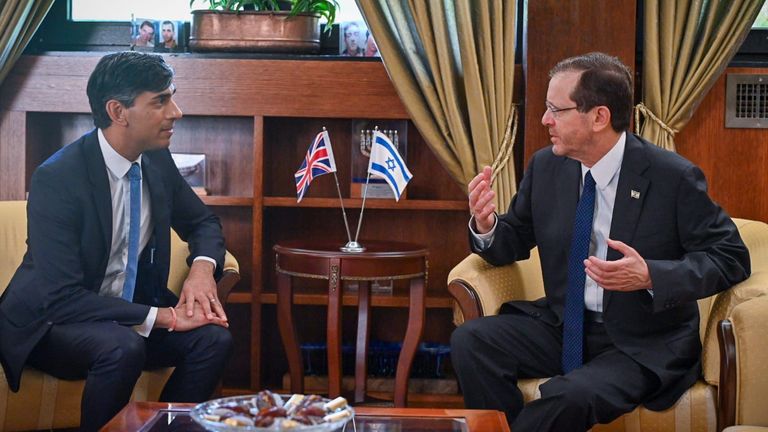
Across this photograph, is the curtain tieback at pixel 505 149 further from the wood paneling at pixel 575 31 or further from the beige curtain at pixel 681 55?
the beige curtain at pixel 681 55

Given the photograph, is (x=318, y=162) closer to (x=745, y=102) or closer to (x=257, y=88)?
(x=257, y=88)

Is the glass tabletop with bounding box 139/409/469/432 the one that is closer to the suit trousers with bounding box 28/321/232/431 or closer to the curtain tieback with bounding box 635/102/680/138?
the suit trousers with bounding box 28/321/232/431

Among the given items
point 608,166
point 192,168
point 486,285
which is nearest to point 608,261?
point 608,166

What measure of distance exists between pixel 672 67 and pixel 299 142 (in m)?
1.52

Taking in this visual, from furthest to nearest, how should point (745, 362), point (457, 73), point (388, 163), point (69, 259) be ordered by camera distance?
1. point (457, 73)
2. point (388, 163)
3. point (69, 259)
4. point (745, 362)

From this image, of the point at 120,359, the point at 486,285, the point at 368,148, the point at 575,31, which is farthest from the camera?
the point at 368,148

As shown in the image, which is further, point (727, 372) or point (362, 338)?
point (362, 338)

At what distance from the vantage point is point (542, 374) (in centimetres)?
278

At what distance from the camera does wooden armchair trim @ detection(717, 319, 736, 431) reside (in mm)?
2480

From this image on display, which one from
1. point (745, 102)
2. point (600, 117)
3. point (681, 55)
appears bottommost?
point (600, 117)

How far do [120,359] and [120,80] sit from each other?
0.82 metres

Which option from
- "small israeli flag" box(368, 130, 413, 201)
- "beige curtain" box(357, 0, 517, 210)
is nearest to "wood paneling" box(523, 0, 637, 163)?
"beige curtain" box(357, 0, 517, 210)

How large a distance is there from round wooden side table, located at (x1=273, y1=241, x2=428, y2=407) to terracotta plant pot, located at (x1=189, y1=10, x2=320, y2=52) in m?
0.83

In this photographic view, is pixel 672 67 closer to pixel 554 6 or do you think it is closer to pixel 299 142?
pixel 554 6
